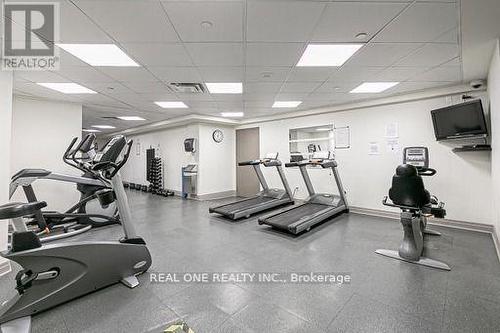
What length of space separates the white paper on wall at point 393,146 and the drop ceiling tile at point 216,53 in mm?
3831

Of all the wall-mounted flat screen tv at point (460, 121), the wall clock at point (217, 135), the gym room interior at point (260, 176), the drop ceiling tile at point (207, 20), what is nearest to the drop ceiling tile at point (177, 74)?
the gym room interior at point (260, 176)

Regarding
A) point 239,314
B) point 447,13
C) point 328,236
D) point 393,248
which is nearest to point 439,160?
point 393,248

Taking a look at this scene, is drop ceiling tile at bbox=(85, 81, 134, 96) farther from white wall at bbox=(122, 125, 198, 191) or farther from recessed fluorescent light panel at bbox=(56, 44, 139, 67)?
white wall at bbox=(122, 125, 198, 191)

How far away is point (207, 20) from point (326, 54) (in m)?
1.65

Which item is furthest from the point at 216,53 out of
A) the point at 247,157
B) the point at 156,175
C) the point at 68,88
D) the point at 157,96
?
the point at 156,175

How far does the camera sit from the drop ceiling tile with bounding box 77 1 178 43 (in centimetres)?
189

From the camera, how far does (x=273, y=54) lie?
279cm

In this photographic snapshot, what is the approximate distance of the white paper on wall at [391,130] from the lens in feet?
15.3

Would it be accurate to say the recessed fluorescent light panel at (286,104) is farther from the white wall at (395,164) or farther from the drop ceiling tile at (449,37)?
the drop ceiling tile at (449,37)

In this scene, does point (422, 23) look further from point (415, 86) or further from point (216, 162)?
point (216, 162)

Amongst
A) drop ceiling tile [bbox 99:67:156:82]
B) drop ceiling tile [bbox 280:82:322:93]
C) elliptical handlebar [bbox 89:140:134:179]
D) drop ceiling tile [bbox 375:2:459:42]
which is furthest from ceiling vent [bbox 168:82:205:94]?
drop ceiling tile [bbox 375:2:459:42]

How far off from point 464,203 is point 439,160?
2.92ft

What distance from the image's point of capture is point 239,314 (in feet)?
5.74

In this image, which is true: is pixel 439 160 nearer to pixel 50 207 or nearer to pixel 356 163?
pixel 356 163
